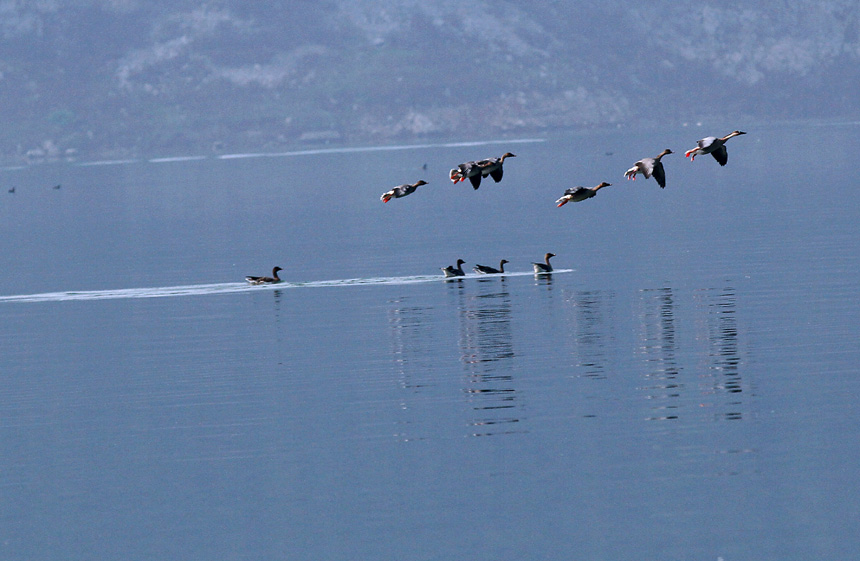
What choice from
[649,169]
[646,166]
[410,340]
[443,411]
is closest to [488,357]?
[410,340]

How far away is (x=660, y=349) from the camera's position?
57188 millimetres

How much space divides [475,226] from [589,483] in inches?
3805

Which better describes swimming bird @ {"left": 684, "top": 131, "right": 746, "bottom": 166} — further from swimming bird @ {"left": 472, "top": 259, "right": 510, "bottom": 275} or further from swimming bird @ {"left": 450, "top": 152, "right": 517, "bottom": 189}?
swimming bird @ {"left": 472, "top": 259, "right": 510, "bottom": 275}

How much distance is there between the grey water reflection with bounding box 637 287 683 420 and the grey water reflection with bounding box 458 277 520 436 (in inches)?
168

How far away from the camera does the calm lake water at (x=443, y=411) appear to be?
3578 centimetres

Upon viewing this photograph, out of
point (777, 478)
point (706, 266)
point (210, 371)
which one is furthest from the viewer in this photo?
point (706, 266)

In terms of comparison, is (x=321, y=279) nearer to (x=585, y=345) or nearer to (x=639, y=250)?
(x=639, y=250)

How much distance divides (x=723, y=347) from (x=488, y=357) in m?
8.20

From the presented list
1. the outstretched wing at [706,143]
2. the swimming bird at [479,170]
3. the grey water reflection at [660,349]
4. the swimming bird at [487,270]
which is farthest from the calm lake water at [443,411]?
the outstretched wing at [706,143]

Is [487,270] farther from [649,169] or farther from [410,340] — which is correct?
[649,169]

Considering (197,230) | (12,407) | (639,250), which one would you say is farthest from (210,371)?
(197,230)

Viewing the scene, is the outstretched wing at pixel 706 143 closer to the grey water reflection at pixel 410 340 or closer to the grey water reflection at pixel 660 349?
the grey water reflection at pixel 660 349

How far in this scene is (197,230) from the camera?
145 metres

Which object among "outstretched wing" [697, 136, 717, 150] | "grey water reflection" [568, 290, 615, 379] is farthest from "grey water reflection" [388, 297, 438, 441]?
"outstretched wing" [697, 136, 717, 150]
